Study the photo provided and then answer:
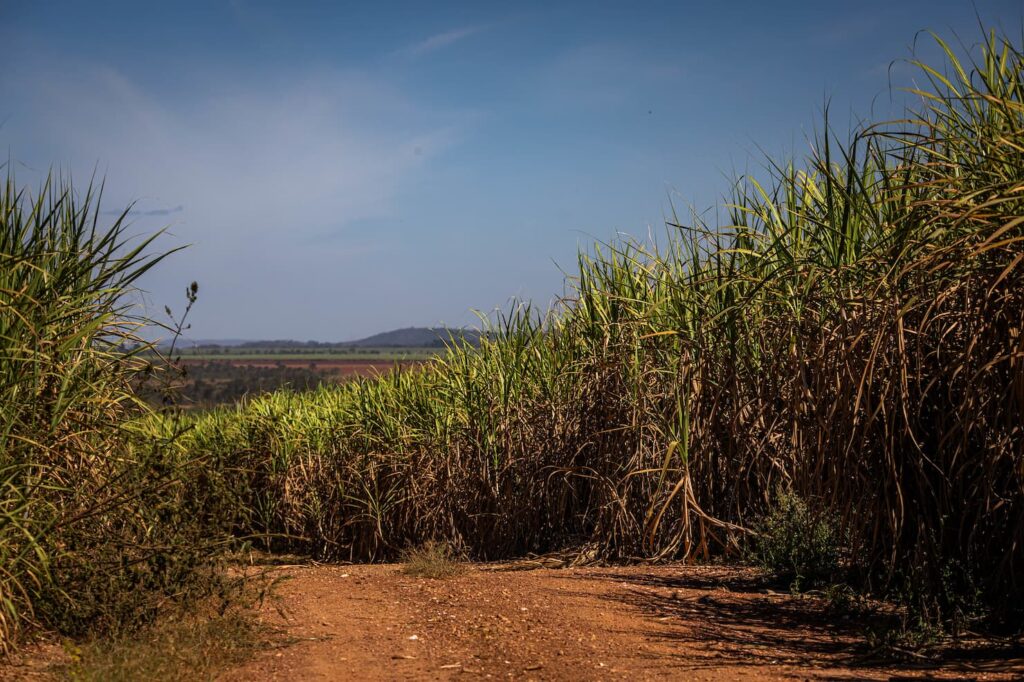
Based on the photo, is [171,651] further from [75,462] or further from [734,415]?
[734,415]

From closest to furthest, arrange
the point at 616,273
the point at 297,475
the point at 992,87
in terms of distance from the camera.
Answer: the point at 992,87 → the point at 616,273 → the point at 297,475

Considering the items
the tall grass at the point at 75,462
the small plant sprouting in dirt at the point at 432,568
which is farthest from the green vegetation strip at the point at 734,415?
the small plant sprouting in dirt at the point at 432,568

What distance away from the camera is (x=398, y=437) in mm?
8383

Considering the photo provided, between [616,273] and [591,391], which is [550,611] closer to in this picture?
[591,391]

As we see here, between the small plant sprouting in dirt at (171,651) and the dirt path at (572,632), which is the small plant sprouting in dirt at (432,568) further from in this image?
the small plant sprouting in dirt at (171,651)

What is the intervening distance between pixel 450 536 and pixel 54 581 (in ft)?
13.3

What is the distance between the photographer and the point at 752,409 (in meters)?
5.64

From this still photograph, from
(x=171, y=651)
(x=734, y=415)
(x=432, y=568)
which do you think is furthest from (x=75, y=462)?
(x=734, y=415)

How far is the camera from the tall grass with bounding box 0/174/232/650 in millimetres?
4008

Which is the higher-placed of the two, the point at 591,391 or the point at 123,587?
the point at 591,391

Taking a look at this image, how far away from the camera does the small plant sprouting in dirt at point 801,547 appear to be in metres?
4.92

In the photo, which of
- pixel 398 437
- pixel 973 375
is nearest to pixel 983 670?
pixel 973 375

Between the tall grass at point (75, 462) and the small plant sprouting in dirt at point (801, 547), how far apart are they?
3.09m

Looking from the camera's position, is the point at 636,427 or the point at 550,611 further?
the point at 636,427
